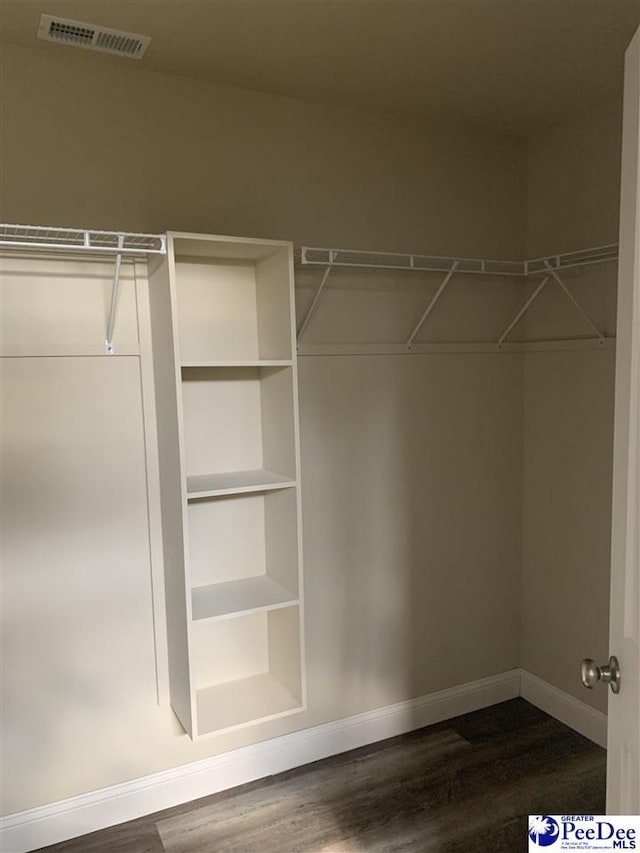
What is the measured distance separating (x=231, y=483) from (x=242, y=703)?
2.48 ft

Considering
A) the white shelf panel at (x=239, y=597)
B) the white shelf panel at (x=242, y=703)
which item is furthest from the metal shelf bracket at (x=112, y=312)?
the white shelf panel at (x=242, y=703)

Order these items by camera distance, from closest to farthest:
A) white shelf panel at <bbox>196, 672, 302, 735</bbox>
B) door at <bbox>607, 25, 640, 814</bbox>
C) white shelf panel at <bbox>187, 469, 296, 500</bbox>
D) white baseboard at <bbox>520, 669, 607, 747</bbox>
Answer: door at <bbox>607, 25, 640, 814</bbox>, white shelf panel at <bbox>187, 469, 296, 500</bbox>, white shelf panel at <bbox>196, 672, 302, 735</bbox>, white baseboard at <bbox>520, 669, 607, 747</bbox>

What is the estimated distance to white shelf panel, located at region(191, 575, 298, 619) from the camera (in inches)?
82.3

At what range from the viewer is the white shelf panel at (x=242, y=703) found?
2133mm

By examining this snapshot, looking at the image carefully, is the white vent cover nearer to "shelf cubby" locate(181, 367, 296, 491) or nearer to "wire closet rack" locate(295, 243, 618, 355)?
"wire closet rack" locate(295, 243, 618, 355)

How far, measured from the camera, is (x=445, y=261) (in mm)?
2594

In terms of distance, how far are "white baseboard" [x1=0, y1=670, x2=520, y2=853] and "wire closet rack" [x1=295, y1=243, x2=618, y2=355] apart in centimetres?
149

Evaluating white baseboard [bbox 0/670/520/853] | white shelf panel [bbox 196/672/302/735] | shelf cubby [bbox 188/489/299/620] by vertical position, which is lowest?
white baseboard [bbox 0/670/520/853]

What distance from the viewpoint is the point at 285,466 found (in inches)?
87.3

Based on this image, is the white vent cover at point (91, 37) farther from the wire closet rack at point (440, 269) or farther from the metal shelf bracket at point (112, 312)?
the wire closet rack at point (440, 269)

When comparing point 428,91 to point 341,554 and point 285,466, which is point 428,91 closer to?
point 285,466

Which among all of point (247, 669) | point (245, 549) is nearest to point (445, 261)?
point (245, 549)

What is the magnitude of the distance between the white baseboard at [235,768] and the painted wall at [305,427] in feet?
0.15

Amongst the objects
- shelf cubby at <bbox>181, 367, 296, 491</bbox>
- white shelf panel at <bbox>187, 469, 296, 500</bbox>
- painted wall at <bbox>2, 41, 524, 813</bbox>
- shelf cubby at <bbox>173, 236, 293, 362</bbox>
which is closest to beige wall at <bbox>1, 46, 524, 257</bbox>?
painted wall at <bbox>2, 41, 524, 813</bbox>
